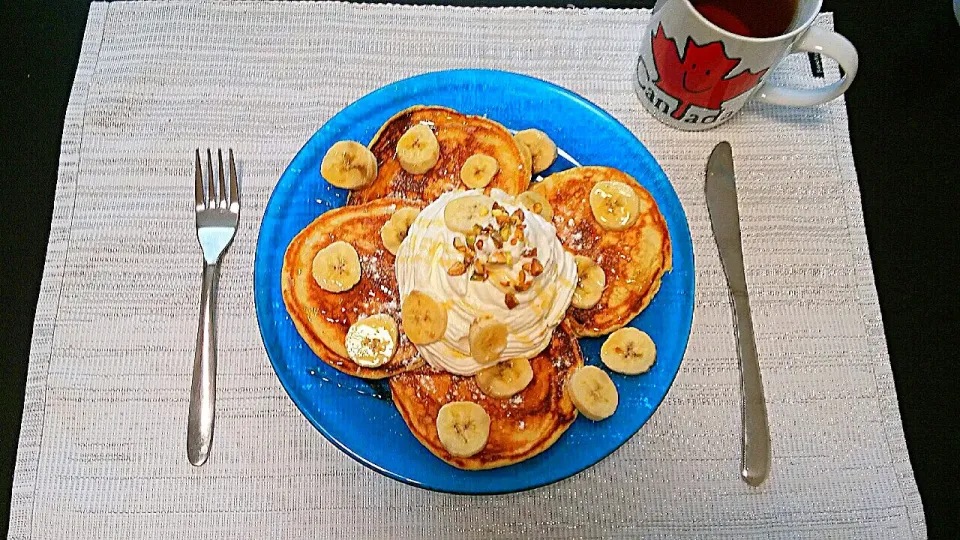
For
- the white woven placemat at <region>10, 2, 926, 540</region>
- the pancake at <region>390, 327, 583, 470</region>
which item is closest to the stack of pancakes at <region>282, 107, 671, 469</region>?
the pancake at <region>390, 327, 583, 470</region>

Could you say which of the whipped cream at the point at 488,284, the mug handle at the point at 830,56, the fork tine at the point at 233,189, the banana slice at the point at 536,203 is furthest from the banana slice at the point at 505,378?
the mug handle at the point at 830,56

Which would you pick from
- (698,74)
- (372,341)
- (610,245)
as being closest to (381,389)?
(372,341)

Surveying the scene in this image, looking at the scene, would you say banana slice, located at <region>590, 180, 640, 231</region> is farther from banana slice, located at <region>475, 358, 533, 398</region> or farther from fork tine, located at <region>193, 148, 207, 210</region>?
fork tine, located at <region>193, 148, 207, 210</region>

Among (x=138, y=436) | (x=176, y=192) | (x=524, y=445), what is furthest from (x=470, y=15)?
(x=138, y=436)

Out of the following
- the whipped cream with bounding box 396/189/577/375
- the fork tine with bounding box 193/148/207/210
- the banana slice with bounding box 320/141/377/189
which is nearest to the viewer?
the whipped cream with bounding box 396/189/577/375

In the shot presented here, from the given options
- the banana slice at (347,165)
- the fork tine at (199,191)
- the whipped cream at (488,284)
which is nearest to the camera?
the whipped cream at (488,284)

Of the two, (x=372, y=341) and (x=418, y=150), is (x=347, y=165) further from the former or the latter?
(x=372, y=341)

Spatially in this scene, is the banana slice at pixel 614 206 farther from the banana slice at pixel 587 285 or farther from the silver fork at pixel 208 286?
the silver fork at pixel 208 286
